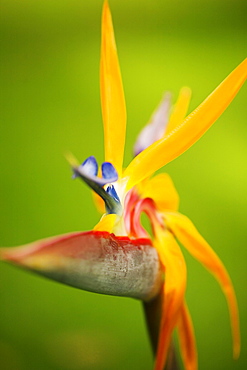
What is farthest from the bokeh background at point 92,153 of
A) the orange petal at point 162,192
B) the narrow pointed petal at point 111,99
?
the narrow pointed petal at point 111,99

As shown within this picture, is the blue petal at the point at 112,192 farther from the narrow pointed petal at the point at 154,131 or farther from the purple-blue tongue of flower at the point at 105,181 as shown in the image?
the narrow pointed petal at the point at 154,131

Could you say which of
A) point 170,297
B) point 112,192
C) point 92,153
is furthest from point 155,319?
point 92,153

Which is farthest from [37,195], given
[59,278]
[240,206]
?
[59,278]

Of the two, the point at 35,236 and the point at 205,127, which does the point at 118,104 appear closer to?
the point at 205,127

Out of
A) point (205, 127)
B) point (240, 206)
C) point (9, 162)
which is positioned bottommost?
point (240, 206)

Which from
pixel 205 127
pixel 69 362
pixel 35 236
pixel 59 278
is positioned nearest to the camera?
pixel 59 278

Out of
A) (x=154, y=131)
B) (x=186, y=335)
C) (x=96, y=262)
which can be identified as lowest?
(x=186, y=335)

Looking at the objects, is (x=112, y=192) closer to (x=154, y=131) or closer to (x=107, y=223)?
(x=107, y=223)

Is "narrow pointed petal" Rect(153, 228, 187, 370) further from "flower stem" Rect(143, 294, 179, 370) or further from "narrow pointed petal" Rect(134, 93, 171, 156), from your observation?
"narrow pointed petal" Rect(134, 93, 171, 156)
